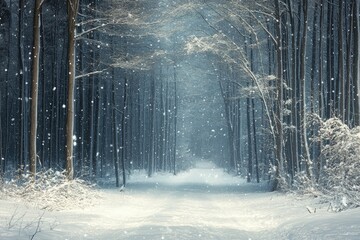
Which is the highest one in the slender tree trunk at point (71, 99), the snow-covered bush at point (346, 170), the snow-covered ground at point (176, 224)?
the slender tree trunk at point (71, 99)

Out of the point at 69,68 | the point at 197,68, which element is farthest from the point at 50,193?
the point at 197,68

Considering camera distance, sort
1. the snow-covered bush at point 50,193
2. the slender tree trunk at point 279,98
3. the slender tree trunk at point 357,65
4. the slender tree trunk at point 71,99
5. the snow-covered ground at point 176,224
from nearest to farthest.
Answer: the snow-covered ground at point 176,224 < the snow-covered bush at point 50,193 < the slender tree trunk at point 71,99 < the slender tree trunk at point 357,65 < the slender tree trunk at point 279,98

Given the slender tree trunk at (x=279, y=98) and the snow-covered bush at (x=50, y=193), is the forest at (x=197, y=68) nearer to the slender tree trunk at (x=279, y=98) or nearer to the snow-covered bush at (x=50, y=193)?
the slender tree trunk at (x=279, y=98)

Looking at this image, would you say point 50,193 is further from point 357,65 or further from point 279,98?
point 279,98

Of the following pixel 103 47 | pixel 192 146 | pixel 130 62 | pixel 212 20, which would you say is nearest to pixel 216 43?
pixel 130 62

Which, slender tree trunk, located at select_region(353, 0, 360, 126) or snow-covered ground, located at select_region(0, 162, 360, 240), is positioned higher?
slender tree trunk, located at select_region(353, 0, 360, 126)

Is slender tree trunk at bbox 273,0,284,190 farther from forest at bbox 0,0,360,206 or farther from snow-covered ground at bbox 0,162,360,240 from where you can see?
snow-covered ground at bbox 0,162,360,240

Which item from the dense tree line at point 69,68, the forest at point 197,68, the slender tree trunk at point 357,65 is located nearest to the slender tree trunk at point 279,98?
the forest at point 197,68

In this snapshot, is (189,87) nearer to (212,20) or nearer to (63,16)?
(212,20)

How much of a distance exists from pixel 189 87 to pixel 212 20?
814 inches

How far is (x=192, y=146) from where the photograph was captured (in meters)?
90.9

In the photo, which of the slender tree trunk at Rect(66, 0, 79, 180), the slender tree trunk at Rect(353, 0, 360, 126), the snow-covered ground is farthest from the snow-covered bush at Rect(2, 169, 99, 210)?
the slender tree trunk at Rect(353, 0, 360, 126)

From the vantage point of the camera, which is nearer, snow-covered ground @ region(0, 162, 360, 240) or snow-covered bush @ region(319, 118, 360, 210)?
snow-covered ground @ region(0, 162, 360, 240)

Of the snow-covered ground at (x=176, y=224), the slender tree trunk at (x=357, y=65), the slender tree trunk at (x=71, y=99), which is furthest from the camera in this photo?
the slender tree trunk at (x=357, y=65)
